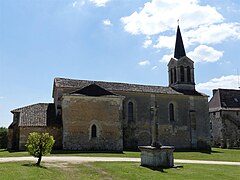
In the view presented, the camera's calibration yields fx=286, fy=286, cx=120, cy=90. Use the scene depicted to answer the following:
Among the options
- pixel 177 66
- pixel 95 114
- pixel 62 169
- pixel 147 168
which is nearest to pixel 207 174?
pixel 147 168

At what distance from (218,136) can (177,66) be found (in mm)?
13097

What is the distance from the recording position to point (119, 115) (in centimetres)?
2862

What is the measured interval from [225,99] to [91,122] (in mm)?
25835

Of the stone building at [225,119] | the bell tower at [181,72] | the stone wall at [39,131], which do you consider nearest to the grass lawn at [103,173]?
the stone wall at [39,131]

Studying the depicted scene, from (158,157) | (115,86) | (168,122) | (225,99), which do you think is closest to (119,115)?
(115,86)

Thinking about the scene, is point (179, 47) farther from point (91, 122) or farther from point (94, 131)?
point (94, 131)

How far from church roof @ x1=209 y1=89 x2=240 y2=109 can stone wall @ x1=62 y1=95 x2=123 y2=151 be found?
71.7ft

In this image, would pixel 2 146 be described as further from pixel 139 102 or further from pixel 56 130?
pixel 139 102

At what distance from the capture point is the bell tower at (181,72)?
38.9 meters

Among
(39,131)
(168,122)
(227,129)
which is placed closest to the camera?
(39,131)

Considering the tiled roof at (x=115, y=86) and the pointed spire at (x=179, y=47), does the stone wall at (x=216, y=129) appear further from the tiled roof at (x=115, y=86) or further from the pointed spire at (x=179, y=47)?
the pointed spire at (x=179, y=47)

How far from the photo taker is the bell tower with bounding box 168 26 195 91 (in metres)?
38.9

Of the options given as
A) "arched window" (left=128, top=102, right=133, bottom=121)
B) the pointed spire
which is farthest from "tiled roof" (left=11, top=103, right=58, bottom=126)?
the pointed spire

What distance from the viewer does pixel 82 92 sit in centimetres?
2805
